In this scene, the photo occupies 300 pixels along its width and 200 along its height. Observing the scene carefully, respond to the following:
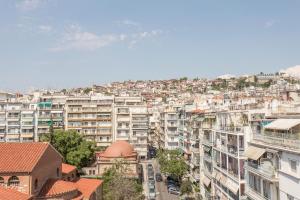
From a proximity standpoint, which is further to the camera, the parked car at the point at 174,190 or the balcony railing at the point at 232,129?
the parked car at the point at 174,190

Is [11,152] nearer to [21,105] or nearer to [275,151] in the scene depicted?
[275,151]

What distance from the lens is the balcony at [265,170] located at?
3170cm

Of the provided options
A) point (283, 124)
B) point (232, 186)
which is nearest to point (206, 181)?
point (232, 186)

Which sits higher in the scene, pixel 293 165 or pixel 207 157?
pixel 293 165

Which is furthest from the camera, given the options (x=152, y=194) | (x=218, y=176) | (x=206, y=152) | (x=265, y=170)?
(x=152, y=194)

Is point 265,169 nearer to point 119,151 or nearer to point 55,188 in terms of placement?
point 55,188

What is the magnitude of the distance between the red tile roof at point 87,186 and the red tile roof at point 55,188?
5941 millimetres

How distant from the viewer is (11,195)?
3922 centimetres

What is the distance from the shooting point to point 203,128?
6488cm

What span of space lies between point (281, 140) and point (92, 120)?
8135cm

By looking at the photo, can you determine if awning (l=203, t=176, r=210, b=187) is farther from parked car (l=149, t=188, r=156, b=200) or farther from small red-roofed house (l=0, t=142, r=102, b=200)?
small red-roofed house (l=0, t=142, r=102, b=200)

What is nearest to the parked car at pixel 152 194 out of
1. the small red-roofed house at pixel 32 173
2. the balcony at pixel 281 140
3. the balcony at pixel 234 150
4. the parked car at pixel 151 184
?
the parked car at pixel 151 184

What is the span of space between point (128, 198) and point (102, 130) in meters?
50.6

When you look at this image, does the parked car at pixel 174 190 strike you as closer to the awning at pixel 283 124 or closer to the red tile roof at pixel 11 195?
the red tile roof at pixel 11 195
